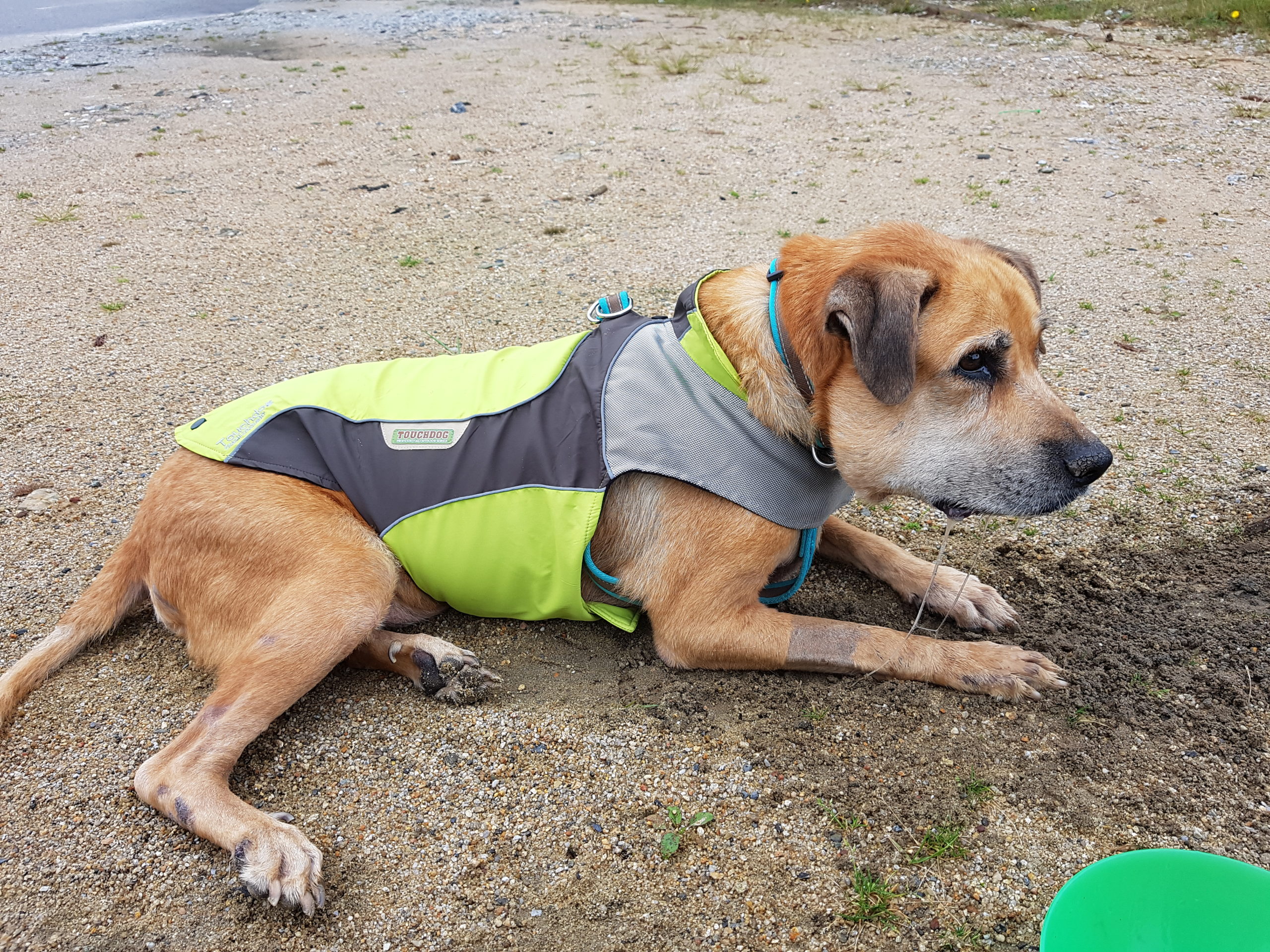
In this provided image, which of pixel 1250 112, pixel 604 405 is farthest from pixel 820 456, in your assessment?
pixel 1250 112

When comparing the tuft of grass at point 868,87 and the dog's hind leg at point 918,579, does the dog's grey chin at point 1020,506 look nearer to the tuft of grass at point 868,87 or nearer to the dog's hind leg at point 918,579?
the dog's hind leg at point 918,579

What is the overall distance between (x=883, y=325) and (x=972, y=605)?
4.86 ft

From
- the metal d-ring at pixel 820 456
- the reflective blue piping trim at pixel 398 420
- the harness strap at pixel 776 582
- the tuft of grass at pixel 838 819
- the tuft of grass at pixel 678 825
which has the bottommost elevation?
the tuft of grass at pixel 678 825

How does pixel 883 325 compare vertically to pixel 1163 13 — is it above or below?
below

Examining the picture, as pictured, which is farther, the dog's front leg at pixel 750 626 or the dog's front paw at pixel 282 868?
the dog's front leg at pixel 750 626

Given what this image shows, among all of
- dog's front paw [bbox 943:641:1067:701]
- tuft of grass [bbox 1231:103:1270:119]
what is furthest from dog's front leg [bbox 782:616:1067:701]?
tuft of grass [bbox 1231:103:1270:119]

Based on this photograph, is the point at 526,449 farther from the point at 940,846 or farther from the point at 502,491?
the point at 940,846

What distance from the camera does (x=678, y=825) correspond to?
3.05 m

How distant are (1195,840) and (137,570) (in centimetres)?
410

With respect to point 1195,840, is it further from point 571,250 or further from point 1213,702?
point 571,250

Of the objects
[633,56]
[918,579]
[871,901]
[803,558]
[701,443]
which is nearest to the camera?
[871,901]

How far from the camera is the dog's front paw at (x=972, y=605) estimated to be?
384cm

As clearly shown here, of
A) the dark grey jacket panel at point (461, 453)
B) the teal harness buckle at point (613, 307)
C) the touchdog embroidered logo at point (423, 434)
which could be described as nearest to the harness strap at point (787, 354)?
the dark grey jacket panel at point (461, 453)

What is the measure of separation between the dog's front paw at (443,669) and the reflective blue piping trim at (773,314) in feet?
5.71
